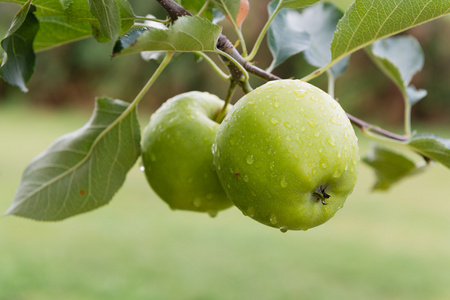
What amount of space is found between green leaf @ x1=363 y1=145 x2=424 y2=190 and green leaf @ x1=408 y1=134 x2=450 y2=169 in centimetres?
30

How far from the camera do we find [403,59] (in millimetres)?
1213

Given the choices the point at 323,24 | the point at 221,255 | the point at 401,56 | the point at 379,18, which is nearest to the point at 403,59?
the point at 401,56

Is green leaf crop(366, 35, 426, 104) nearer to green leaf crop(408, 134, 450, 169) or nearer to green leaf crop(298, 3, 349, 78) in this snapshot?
green leaf crop(298, 3, 349, 78)

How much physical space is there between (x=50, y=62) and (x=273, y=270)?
8.18 meters

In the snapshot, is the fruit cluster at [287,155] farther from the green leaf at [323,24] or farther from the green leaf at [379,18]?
the green leaf at [323,24]

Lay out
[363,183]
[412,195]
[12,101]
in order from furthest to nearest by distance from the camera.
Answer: [12,101] → [363,183] → [412,195]

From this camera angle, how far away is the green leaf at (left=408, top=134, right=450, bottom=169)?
781mm

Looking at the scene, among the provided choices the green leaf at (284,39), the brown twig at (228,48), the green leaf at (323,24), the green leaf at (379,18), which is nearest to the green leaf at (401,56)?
the green leaf at (323,24)

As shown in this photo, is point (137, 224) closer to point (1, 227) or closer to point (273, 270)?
point (1, 227)

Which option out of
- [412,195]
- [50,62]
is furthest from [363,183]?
[50,62]

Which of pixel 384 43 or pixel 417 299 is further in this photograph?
pixel 417 299

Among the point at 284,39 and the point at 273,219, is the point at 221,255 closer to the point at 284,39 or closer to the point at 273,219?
the point at 284,39

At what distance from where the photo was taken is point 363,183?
5836 millimetres

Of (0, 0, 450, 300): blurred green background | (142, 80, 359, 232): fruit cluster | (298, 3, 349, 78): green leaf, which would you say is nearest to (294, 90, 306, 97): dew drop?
(142, 80, 359, 232): fruit cluster
